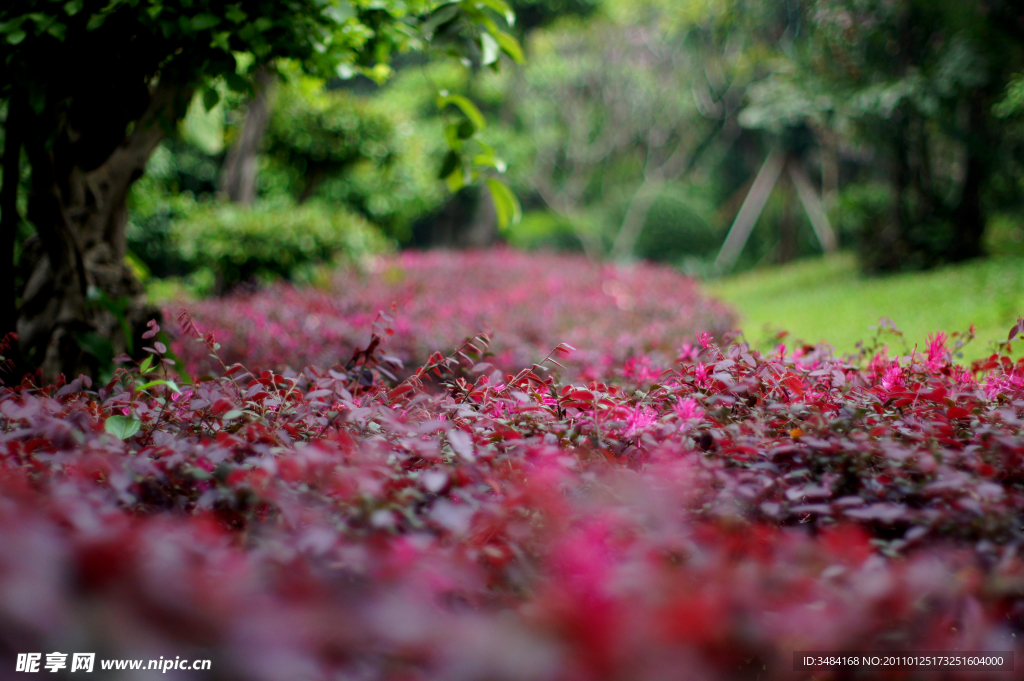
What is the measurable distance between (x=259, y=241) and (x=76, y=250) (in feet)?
13.4

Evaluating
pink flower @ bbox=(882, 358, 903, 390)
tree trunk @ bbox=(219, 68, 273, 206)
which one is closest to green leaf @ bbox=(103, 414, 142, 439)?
pink flower @ bbox=(882, 358, 903, 390)

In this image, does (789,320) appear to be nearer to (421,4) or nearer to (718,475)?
(421,4)

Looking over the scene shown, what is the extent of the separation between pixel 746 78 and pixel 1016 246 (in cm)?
806

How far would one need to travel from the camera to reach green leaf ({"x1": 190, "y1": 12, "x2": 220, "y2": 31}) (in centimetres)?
202

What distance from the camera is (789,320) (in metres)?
7.00

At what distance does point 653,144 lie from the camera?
52.1 feet

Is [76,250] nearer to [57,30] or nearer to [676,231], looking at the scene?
[57,30]

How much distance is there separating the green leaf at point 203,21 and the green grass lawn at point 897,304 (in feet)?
8.88

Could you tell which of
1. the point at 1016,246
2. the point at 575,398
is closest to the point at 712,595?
the point at 575,398

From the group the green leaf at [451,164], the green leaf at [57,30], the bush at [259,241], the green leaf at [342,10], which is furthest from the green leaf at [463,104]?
the bush at [259,241]

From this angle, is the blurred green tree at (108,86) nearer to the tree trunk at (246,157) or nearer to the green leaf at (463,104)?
the green leaf at (463,104)

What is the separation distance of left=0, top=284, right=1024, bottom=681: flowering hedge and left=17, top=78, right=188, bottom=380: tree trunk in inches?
45.9

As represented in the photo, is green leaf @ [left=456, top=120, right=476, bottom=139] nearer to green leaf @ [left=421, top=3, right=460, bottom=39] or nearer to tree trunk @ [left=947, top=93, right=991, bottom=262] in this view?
green leaf @ [left=421, top=3, right=460, bottom=39]

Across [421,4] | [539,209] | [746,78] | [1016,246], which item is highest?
[746,78]
